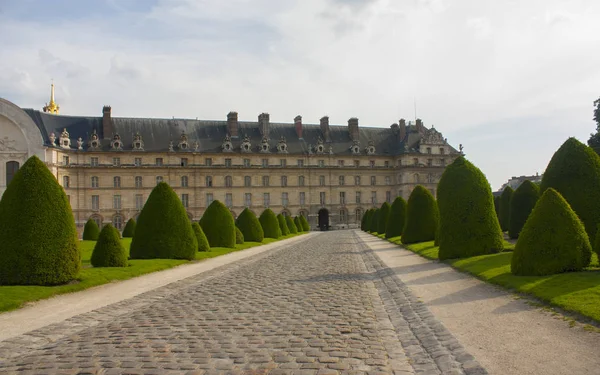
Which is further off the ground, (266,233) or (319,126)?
(319,126)

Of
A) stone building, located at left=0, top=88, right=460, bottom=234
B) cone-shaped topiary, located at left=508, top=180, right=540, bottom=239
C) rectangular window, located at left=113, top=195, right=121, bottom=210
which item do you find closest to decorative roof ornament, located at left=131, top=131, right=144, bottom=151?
stone building, located at left=0, top=88, right=460, bottom=234

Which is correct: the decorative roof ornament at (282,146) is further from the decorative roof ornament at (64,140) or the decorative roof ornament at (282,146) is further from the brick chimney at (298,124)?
the decorative roof ornament at (64,140)

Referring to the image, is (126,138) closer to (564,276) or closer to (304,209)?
(304,209)

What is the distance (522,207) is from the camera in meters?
22.6

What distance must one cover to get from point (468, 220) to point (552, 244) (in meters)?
5.15

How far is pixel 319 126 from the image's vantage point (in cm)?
6644

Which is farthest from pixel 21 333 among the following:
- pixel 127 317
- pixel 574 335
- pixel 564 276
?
pixel 564 276

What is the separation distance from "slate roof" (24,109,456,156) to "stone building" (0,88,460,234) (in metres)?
0.11

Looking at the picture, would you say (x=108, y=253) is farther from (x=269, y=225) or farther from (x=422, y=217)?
(x=269, y=225)

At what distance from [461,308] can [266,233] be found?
2817 centimetres

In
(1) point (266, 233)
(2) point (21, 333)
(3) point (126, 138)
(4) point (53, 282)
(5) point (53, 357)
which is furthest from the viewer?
(3) point (126, 138)

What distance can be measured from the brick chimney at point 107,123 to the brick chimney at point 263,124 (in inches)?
647

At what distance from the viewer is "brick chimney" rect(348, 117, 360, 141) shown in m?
65.9

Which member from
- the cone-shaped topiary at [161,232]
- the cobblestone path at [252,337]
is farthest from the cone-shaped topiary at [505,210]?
the cobblestone path at [252,337]
